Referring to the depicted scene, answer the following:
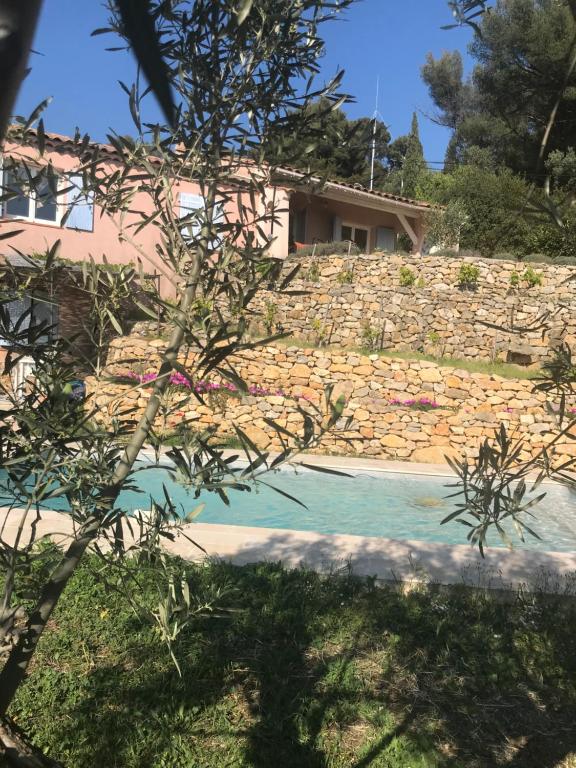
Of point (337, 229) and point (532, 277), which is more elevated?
point (337, 229)

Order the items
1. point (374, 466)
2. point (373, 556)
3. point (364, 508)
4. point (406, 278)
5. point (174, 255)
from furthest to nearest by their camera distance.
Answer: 1. point (406, 278)
2. point (374, 466)
3. point (364, 508)
4. point (373, 556)
5. point (174, 255)

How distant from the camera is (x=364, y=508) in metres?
10.4

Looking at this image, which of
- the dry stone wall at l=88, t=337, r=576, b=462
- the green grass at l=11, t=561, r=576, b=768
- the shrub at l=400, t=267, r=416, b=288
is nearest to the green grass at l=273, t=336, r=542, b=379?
the dry stone wall at l=88, t=337, r=576, b=462

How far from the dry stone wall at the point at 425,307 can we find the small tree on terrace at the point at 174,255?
15.6 m

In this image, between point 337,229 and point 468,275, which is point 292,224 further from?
point 468,275

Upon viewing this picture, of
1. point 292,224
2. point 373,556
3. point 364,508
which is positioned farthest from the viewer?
point 292,224

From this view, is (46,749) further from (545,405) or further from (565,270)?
(565,270)

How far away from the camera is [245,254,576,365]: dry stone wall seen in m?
17.9

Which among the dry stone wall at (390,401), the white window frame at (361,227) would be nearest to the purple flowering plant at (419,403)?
the dry stone wall at (390,401)

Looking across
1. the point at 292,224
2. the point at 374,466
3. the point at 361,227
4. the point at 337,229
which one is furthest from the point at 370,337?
the point at 361,227

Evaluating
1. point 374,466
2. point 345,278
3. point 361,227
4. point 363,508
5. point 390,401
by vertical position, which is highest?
point 361,227

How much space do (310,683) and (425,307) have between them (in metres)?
15.5

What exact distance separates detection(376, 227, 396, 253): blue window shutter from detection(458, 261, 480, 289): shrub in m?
6.82

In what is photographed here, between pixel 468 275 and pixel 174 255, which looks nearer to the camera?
pixel 174 255
